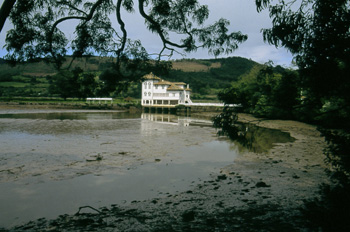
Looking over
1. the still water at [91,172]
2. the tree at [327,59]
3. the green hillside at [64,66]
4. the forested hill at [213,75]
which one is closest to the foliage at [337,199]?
the tree at [327,59]

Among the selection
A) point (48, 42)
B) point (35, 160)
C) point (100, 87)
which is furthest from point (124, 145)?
point (48, 42)

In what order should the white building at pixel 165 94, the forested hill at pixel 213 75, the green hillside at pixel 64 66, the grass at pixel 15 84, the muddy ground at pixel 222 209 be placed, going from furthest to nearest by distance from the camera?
the forested hill at pixel 213 75 < the grass at pixel 15 84 < the green hillside at pixel 64 66 < the white building at pixel 165 94 < the muddy ground at pixel 222 209

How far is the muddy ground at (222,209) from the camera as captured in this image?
577cm

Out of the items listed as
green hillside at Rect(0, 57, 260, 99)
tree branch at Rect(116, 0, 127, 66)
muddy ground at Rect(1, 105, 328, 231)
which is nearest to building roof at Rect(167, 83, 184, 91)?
green hillside at Rect(0, 57, 260, 99)

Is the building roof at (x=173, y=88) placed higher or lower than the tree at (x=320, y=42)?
higher

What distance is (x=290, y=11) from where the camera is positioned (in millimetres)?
6137

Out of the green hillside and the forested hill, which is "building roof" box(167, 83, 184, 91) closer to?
the green hillside

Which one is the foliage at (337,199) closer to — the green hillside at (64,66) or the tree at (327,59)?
the tree at (327,59)

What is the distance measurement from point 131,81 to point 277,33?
4716mm

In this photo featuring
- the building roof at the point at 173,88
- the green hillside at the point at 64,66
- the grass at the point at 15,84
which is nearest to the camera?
the building roof at the point at 173,88

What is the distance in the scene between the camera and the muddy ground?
18.9 ft

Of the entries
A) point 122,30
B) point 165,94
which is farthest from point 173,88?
point 122,30

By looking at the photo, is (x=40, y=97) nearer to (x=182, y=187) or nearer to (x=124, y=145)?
(x=124, y=145)

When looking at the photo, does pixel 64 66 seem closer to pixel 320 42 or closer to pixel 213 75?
pixel 320 42
